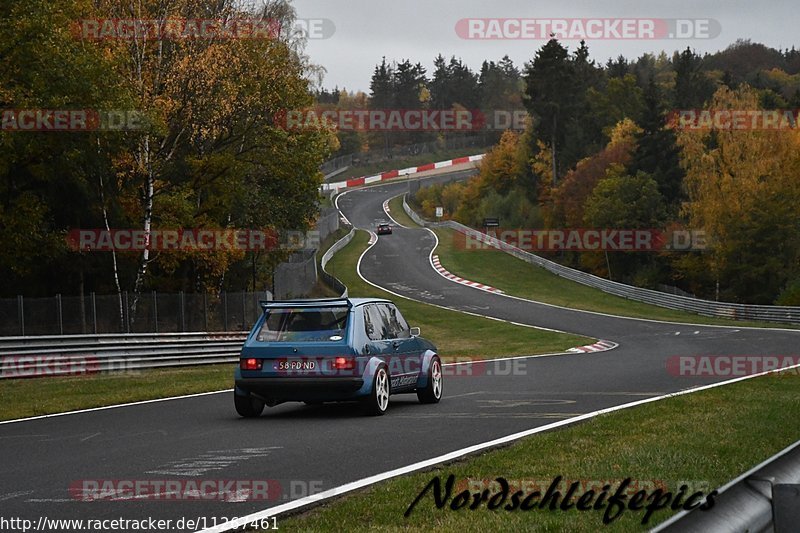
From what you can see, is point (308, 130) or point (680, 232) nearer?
point (308, 130)

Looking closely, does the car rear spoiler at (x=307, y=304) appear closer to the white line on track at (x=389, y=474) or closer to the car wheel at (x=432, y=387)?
the car wheel at (x=432, y=387)

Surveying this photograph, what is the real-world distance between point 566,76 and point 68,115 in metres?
78.2

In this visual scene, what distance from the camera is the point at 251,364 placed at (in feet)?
45.7

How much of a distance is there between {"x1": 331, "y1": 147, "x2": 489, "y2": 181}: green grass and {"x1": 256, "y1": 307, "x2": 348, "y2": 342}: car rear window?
139 meters

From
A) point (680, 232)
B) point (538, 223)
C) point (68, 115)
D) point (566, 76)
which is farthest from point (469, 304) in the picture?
point (566, 76)

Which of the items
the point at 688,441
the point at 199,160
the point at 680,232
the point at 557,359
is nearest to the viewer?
the point at 688,441

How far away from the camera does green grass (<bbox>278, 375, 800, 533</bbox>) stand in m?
6.66

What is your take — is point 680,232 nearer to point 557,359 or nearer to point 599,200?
point 599,200

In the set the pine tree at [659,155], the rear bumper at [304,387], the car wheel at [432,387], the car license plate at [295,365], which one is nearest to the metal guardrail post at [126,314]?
the car wheel at [432,387]

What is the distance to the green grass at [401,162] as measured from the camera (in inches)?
6309

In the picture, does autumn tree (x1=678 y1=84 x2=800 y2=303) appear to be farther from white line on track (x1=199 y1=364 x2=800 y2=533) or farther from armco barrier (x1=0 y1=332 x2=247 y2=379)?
white line on track (x1=199 y1=364 x2=800 y2=533)

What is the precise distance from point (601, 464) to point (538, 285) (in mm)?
61975

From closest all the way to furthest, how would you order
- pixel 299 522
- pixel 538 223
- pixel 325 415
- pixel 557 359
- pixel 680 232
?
1. pixel 299 522
2. pixel 325 415
3. pixel 557 359
4. pixel 680 232
5. pixel 538 223

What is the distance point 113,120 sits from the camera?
96.6ft
